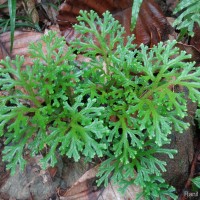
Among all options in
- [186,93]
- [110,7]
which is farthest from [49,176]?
[110,7]

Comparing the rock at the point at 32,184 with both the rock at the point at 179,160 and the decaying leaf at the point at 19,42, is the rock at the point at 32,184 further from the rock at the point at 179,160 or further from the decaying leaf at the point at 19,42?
the decaying leaf at the point at 19,42

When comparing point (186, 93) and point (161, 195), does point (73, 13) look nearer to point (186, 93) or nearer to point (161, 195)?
point (186, 93)

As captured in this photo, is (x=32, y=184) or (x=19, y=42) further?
(x=19, y=42)

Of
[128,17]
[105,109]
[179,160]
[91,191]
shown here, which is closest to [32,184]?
[91,191]

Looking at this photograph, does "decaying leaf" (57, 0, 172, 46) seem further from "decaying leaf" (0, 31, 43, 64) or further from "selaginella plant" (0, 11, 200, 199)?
"selaginella plant" (0, 11, 200, 199)

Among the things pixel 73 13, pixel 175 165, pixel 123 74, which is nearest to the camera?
pixel 123 74

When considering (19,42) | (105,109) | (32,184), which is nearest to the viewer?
(105,109)

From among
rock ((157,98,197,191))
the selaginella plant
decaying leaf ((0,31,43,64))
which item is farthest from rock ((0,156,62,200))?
decaying leaf ((0,31,43,64))

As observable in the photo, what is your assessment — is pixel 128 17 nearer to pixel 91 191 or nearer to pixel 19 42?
pixel 19 42
